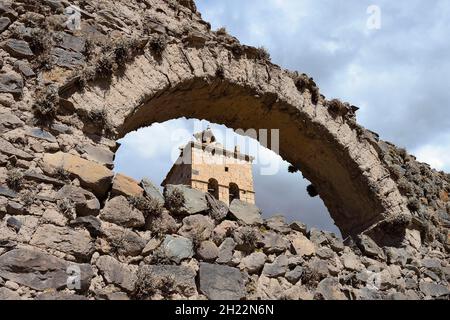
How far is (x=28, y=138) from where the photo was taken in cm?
337

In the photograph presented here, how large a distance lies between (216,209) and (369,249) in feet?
6.58

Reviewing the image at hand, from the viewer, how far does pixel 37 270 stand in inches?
113

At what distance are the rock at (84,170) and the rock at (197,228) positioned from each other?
28.4 inches

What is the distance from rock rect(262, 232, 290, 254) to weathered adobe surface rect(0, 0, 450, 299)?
0.01m

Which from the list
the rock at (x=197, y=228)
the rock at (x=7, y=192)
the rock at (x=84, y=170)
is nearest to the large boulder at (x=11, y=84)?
the rock at (x=84, y=170)

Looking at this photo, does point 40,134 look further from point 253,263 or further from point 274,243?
point 274,243

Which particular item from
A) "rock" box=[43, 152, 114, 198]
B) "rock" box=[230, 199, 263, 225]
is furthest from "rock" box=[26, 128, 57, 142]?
"rock" box=[230, 199, 263, 225]

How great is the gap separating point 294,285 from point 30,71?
2934 mm

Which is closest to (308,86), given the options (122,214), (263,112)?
(263,112)

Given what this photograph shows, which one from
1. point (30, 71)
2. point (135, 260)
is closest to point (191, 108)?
point (30, 71)

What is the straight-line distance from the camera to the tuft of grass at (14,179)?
310 centimetres
